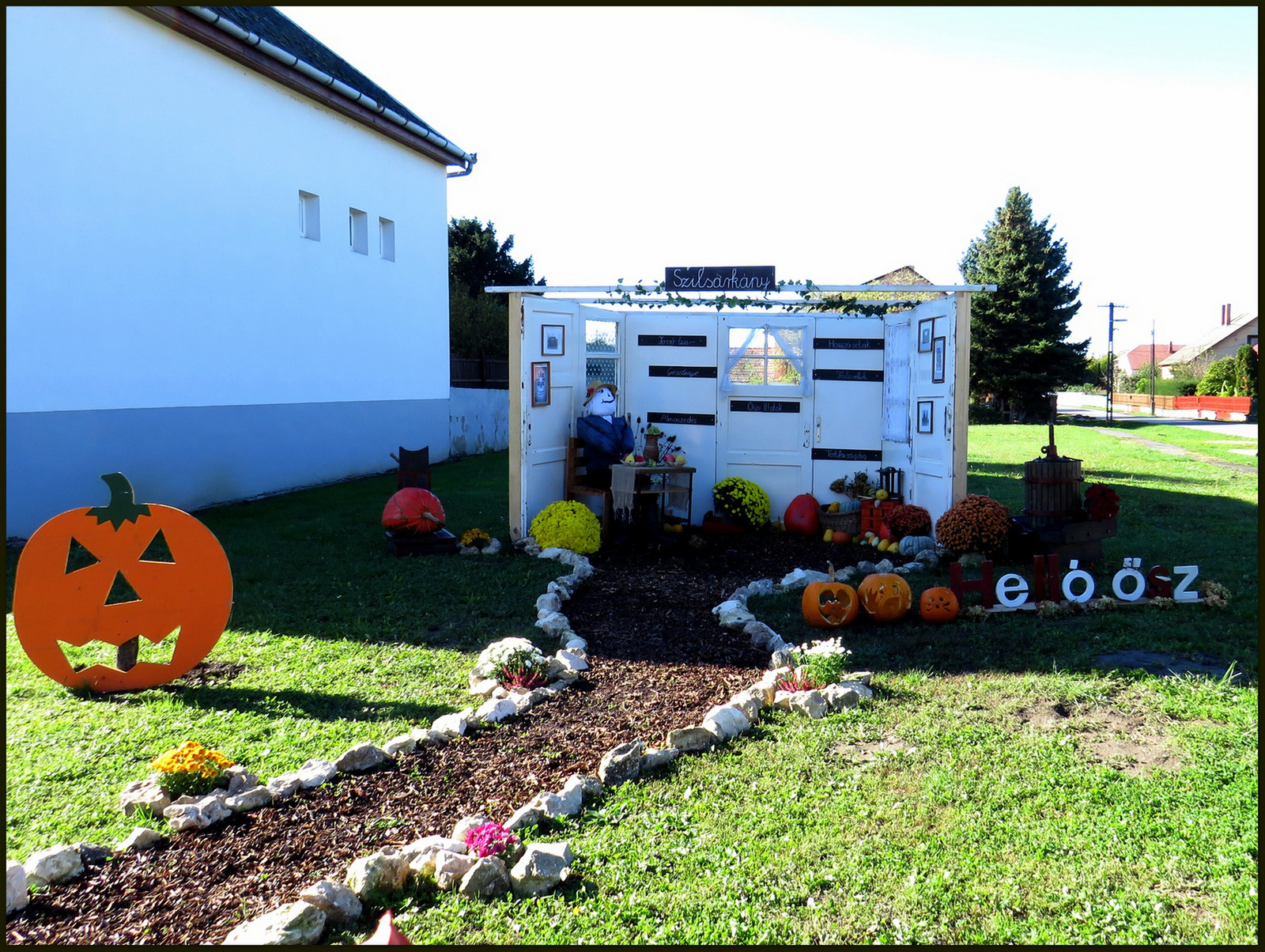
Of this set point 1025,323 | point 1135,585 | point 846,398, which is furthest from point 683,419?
point 1025,323

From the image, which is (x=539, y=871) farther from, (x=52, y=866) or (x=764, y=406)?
(x=764, y=406)

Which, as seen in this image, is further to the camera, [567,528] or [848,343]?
[848,343]

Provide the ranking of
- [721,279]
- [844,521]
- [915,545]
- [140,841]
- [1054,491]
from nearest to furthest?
[140,841] → [1054,491] → [915,545] → [721,279] → [844,521]

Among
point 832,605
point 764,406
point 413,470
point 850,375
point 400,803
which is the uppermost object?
point 850,375

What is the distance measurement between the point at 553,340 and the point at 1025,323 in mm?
31670

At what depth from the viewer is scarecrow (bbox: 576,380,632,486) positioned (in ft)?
34.5

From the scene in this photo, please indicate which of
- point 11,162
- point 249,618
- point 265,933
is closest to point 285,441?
point 11,162

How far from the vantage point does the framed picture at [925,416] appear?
958 centimetres

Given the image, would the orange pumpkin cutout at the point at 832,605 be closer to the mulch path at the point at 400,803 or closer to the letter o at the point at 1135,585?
the mulch path at the point at 400,803

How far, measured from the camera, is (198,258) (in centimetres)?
1210

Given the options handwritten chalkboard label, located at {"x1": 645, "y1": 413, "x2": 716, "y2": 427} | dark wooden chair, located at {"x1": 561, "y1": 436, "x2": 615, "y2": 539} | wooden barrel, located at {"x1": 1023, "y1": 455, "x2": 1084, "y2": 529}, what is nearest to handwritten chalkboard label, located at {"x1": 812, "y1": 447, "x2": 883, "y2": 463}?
handwritten chalkboard label, located at {"x1": 645, "y1": 413, "x2": 716, "y2": 427}

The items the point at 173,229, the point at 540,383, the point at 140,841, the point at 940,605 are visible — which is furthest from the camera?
the point at 173,229

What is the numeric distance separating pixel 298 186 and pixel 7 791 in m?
11.8

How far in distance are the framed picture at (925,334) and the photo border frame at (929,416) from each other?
535mm
